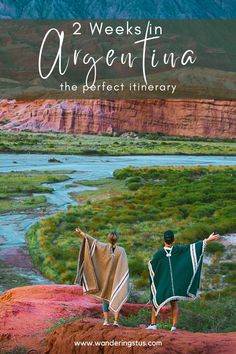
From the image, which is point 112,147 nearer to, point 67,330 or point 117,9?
point 117,9

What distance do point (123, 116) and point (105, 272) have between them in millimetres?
45038

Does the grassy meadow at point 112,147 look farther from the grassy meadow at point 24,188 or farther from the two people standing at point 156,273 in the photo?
the two people standing at point 156,273

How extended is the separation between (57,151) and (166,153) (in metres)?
4.90

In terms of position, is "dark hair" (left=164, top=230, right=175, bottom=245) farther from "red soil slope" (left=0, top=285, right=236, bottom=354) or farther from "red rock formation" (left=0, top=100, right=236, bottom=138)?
"red rock formation" (left=0, top=100, right=236, bottom=138)

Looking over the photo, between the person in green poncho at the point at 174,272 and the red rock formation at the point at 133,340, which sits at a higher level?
the person in green poncho at the point at 174,272

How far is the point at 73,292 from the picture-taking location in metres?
10.7

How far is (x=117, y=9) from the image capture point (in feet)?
153

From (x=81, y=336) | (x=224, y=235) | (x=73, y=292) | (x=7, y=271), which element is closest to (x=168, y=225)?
(x=224, y=235)

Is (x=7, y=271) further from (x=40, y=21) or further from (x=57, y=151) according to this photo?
(x=57, y=151)

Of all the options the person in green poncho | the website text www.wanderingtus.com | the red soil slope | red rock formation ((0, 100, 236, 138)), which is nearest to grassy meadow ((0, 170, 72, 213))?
the red soil slope

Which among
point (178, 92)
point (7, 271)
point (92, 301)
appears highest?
point (178, 92)

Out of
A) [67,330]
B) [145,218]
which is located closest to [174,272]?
[67,330]

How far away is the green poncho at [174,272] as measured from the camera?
7203 millimetres

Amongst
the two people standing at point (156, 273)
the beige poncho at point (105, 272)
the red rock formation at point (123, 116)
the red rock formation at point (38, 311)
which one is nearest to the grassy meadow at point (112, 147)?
the red rock formation at point (123, 116)
